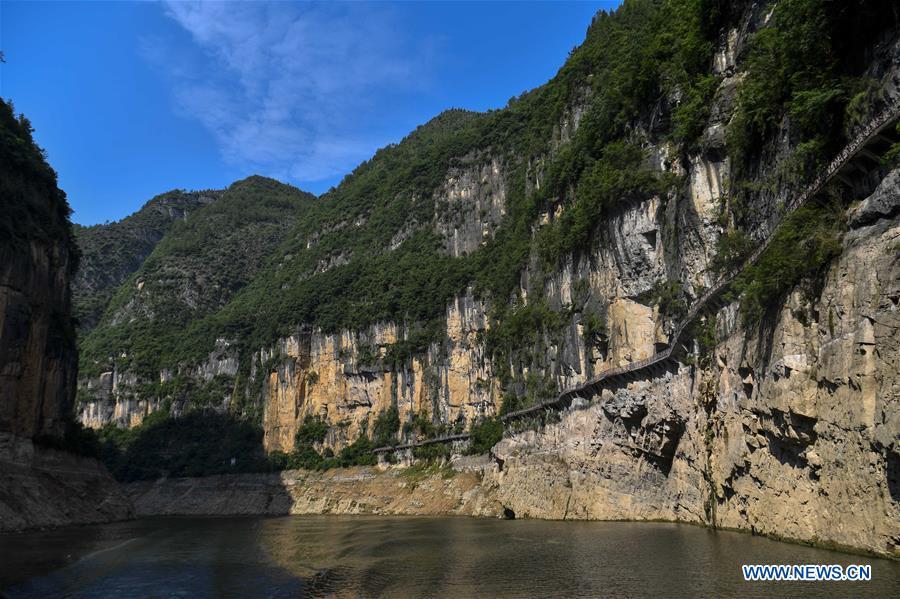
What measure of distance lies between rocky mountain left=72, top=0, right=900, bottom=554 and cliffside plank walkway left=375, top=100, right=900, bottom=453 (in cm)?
36

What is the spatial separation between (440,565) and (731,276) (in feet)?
76.7

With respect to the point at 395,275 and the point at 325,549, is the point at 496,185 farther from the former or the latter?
the point at 325,549

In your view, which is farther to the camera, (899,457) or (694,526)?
(694,526)

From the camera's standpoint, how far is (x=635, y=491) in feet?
168

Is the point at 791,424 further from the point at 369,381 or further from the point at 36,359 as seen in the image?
the point at 369,381

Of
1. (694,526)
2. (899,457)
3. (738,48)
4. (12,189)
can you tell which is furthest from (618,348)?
(12,189)

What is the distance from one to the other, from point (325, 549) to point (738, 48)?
1746 inches

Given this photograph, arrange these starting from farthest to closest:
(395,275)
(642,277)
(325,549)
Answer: (395,275) → (642,277) → (325,549)

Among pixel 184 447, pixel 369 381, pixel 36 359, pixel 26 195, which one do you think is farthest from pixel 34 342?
pixel 184 447

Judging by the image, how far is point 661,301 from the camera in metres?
53.0

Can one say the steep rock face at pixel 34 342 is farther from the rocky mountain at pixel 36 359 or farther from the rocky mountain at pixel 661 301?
the rocky mountain at pixel 661 301

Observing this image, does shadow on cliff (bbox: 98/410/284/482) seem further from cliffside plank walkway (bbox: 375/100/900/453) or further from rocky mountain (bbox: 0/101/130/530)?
cliffside plank walkway (bbox: 375/100/900/453)

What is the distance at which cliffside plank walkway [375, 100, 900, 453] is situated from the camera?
88.8 ft

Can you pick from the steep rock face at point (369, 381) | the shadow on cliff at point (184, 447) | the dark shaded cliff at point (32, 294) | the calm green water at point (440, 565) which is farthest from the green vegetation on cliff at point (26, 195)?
the shadow on cliff at point (184, 447)
